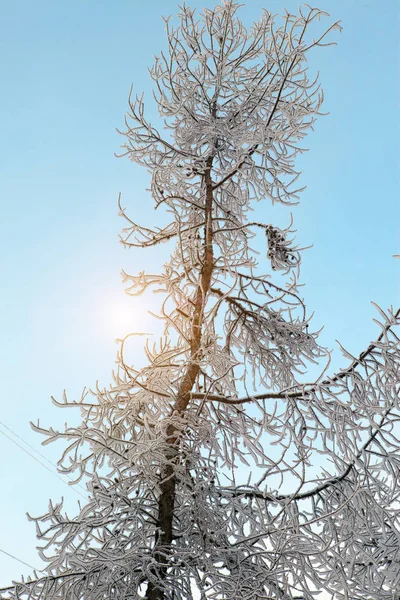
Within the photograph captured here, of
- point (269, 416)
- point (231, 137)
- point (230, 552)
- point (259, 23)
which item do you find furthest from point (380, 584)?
point (259, 23)

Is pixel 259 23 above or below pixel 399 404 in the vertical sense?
above

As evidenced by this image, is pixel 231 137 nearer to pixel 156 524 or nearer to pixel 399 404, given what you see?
→ pixel 399 404

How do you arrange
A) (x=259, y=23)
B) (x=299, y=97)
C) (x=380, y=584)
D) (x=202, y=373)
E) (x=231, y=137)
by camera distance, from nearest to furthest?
(x=380, y=584) → (x=202, y=373) → (x=231, y=137) → (x=299, y=97) → (x=259, y=23)

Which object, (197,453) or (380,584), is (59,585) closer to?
(197,453)

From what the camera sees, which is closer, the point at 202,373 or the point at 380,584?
the point at 380,584

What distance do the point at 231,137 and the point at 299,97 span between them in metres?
0.99

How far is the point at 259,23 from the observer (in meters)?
5.92

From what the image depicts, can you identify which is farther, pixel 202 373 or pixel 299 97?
pixel 299 97

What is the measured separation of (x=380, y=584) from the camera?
345 cm

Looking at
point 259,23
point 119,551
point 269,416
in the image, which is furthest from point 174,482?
point 259,23

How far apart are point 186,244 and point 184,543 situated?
8.69ft

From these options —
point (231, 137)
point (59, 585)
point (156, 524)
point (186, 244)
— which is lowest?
point (59, 585)

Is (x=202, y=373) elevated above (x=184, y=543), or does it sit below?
above

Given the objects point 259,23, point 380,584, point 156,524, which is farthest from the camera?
point 259,23
